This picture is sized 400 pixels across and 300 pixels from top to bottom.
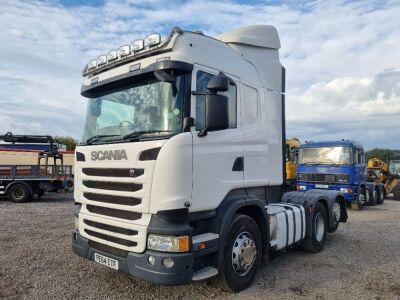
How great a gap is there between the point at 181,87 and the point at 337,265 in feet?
13.4

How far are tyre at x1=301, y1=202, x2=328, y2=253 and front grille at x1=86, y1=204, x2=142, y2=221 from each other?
3.77m

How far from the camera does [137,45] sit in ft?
14.7

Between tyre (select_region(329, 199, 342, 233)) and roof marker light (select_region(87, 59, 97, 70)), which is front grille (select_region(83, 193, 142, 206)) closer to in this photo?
roof marker light (select_region(87, 59, 97, 70))

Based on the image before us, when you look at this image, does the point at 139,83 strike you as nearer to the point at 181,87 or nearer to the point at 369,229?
the point at 181,87

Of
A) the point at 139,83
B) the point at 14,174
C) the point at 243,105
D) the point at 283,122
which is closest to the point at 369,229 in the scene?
the point at 283,122

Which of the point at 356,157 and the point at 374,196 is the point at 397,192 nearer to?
the point at 374,196

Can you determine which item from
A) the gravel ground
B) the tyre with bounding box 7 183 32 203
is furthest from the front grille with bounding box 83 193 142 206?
the tyre with bounding box 7 183 32 203

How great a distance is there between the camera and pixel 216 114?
13.1ft

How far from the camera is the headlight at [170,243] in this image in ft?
12.5

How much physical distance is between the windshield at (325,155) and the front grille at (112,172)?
10992 millimetres

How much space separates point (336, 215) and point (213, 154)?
4.62m

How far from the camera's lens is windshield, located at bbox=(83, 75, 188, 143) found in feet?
13.3

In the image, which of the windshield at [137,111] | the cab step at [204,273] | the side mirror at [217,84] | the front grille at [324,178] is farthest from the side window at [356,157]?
the windshield at [137,111]

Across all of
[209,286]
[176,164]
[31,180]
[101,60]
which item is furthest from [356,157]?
[31,180]
